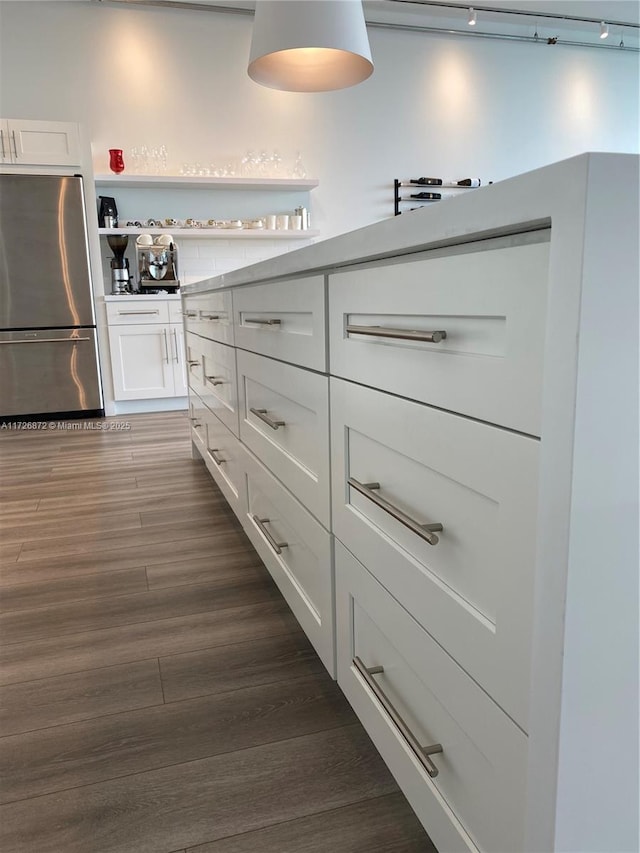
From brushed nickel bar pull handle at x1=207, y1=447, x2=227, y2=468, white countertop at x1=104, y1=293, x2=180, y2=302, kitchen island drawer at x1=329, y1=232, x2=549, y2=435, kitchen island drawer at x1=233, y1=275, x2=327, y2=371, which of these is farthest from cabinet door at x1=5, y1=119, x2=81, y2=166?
kitchen island drawer at x1=329, y1=232, x2=549, y2=435

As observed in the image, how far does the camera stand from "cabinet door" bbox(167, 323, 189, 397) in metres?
4.52

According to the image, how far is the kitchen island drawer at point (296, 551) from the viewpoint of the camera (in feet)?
3.65

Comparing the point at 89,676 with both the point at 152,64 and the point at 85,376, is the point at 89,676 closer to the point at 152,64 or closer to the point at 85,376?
the point at 85,376

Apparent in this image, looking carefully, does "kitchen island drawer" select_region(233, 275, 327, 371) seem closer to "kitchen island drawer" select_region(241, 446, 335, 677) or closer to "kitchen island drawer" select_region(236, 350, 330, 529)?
"kitchen island drawer" select_region(236, 350, 330, 529)

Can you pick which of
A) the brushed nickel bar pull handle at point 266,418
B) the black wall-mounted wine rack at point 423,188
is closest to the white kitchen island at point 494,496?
the brushed nickel bar pull handle at point 266,418

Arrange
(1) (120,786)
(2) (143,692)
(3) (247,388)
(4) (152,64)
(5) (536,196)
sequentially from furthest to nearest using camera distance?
(4) (152,64) → (3) (247,388) → (2) (143,692) → (1) (120,786) → (5) (536,196)

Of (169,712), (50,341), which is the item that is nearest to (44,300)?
(50,341)

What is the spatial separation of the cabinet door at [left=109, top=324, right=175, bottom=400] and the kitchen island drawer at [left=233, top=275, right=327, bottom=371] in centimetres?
304

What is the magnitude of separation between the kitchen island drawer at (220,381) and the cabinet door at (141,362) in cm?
218

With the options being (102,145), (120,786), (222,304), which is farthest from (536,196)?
(102,145)

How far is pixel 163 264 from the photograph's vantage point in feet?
15.0

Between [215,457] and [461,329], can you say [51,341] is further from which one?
[461,329]

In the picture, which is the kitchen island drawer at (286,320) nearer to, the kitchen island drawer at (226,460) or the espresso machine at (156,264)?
the kitchen island drawer at (226,460)

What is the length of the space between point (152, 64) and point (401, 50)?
2113 millimetres
